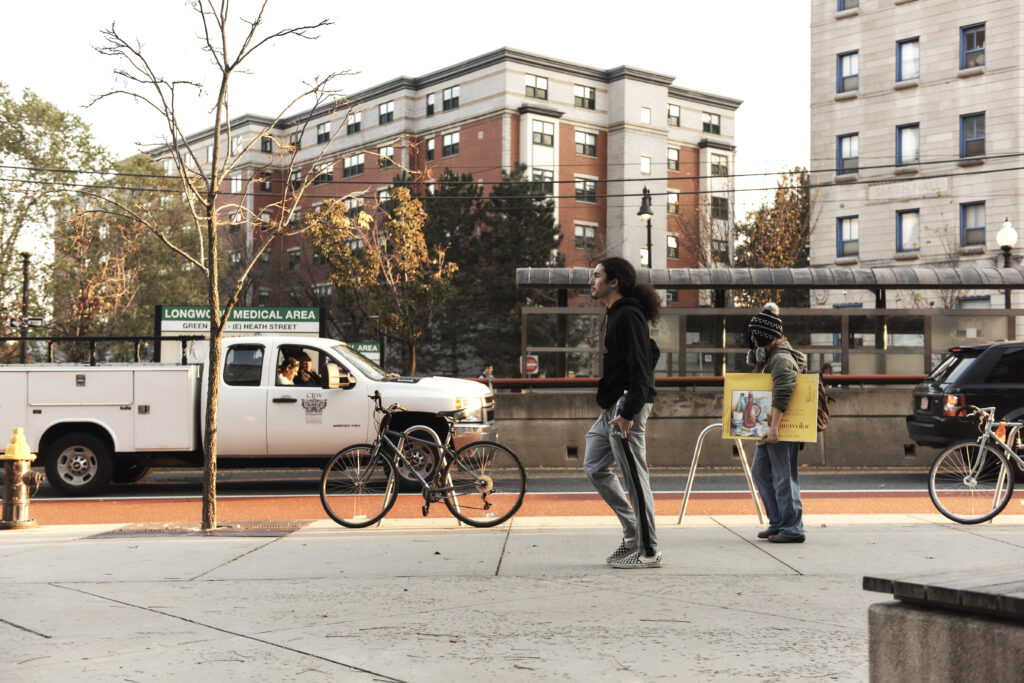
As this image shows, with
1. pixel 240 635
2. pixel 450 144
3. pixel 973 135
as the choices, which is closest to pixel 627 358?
pixel 240 635

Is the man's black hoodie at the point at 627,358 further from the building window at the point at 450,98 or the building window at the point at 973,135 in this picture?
the building window at the point at 450,98

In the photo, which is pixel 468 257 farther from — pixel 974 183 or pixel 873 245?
pixel 974 183

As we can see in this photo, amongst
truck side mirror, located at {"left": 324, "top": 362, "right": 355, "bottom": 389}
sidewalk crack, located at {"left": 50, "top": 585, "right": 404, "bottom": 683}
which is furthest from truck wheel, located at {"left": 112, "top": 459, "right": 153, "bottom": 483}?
sidewalk crack, located at {"left": 50, "top": 585, "right": 404, "bottom": 683}

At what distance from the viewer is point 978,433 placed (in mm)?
14219

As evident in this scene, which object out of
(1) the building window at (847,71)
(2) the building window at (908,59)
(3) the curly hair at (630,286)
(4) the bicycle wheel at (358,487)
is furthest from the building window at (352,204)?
(2) the building window at (908,59)

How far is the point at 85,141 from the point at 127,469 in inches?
1514

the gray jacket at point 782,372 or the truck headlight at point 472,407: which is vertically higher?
the gray jacket at point 782,372

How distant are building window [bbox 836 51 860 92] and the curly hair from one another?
43.5 m

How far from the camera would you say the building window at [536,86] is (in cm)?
6419

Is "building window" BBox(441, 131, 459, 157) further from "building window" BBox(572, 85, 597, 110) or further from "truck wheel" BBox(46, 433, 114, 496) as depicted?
"truck wheel" BBox(46, 433, 114, 496)

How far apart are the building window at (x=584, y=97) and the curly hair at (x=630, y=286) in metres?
60.2

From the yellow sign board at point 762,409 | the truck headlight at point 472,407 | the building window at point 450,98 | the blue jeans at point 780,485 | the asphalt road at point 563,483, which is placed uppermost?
the building window at point 450,98

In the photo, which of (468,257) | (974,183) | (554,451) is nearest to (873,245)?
(974,183)

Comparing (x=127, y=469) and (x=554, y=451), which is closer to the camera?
(x=127, y=469)
